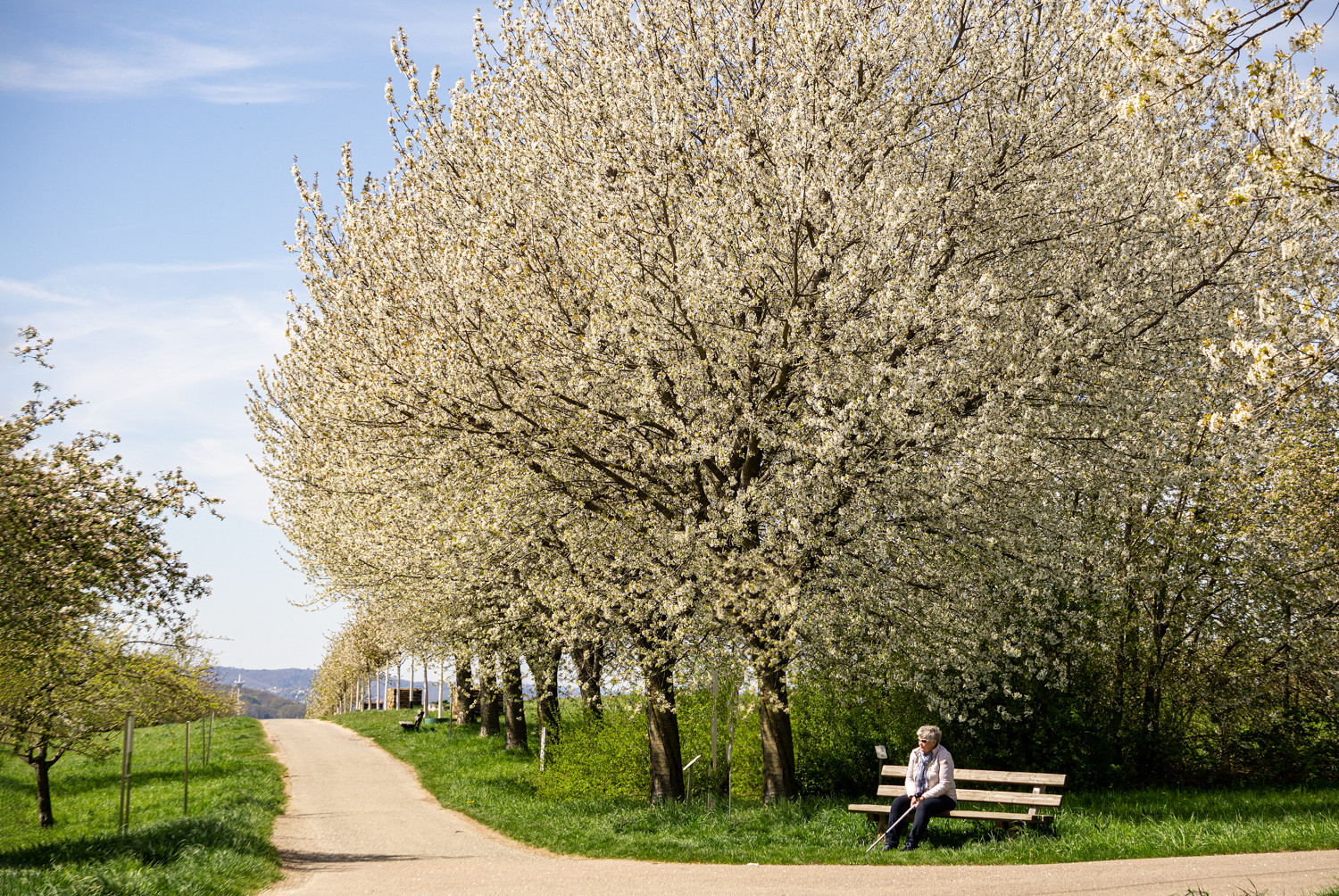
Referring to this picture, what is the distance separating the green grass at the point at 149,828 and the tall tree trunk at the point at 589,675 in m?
5.59

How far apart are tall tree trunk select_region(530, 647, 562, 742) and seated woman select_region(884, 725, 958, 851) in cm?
907

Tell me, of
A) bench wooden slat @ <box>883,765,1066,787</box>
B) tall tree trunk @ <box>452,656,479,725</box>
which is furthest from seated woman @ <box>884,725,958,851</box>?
tall tree trunk @ <box>452,656,479,725</box>

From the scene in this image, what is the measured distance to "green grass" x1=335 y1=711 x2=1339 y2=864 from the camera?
9.24m

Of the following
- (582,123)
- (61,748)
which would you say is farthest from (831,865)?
(61,748)

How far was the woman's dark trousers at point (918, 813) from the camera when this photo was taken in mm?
10500

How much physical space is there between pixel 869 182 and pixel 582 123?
15.5ft

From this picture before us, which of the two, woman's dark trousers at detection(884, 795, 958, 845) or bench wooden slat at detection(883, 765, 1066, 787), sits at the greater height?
bench wooden slat at detection(883, 765, 1066, 787)

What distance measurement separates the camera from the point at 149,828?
1193 centimetres

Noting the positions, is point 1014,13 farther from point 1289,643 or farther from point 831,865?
point 831,865

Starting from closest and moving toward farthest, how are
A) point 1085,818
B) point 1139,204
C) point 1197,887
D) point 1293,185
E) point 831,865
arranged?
point 1293,185
point 1197,887
point 831,865
point 1085,818
point 1139,204

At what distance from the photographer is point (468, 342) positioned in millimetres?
13648

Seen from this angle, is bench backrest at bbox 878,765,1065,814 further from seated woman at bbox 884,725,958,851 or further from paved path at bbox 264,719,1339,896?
paved path at bbox 264,719,1339,896

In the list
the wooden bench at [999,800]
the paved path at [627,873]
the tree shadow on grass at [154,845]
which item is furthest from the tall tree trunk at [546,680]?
the wooden bench at [999,800]

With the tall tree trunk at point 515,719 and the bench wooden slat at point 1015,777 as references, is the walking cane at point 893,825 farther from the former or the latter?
the tall tree trunk at point 515,719
